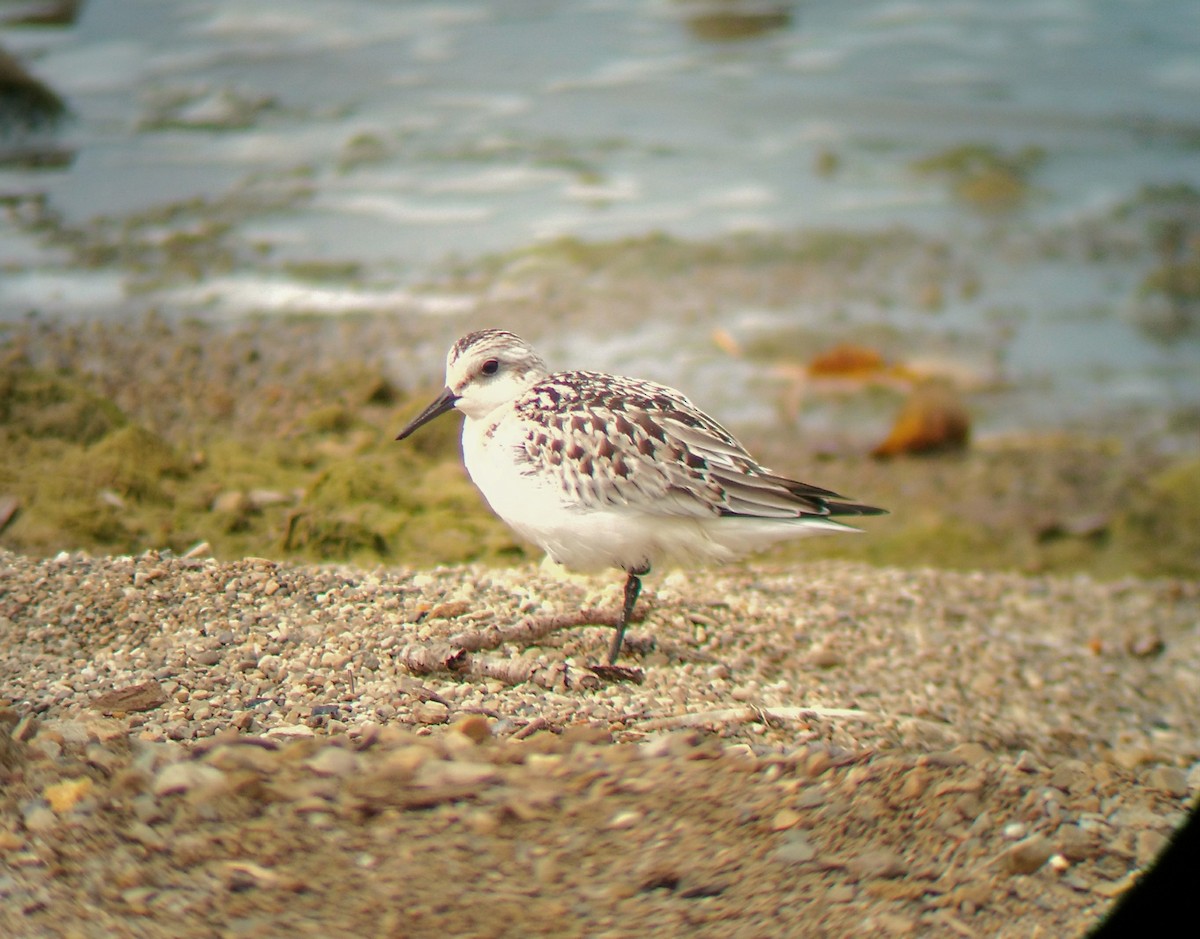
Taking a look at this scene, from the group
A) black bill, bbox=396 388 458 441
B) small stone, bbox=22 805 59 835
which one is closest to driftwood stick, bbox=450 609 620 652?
black bill, bbox=396 388 458 441

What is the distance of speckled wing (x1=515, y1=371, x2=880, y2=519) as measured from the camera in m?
3.45

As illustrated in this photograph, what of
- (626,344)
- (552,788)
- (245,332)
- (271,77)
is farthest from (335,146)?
(552,788)

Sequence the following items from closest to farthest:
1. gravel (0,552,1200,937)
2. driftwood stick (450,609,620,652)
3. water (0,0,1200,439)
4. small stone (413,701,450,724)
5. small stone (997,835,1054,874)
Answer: gravel (0,552,1200,937)
small stone (997,835,1054,874)
small stone (413,701,450,724)
driftwood stick (450,609,620,652)
water (0,0,1200,439)

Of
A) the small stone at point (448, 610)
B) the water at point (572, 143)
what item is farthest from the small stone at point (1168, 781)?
the water at point (572, 143)

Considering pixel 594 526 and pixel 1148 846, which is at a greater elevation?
pixel 594 526

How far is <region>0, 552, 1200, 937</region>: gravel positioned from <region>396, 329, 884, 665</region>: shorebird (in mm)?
314

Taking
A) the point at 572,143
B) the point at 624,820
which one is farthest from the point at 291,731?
the point at 572,143

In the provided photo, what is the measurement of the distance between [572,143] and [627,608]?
6.39 m

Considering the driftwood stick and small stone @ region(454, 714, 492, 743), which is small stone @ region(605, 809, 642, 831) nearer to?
small stone @ region(454, 714, 492, 743)

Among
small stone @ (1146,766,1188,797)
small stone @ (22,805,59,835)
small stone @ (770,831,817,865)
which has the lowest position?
small stone @ (1146,766,1188,797)

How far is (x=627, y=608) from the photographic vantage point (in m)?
3.51

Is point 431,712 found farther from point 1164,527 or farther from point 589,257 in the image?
point 589,257

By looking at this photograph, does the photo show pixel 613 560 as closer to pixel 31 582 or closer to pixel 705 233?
pixel 31 582

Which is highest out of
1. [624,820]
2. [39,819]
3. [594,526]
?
[594,526]
